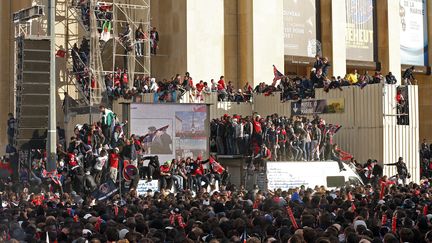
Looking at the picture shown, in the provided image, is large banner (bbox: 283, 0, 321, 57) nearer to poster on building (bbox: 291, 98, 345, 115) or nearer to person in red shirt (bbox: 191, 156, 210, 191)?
poster on building (bbox: 291, 98, 345, 115)

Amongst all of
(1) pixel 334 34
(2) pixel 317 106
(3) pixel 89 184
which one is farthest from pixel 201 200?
(1) pixel 334 34

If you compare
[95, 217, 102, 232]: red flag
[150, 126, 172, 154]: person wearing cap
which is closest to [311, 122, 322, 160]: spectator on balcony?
[150, 126, 172, 154]: person wearing cap

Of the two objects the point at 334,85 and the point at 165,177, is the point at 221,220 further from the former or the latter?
the point at 334,85

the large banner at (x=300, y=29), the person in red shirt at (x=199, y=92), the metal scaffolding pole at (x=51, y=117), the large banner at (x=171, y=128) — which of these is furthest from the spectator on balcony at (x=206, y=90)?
the metal scaffolding pole at (x=51, y=117)

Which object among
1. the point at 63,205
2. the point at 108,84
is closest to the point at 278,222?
the point at 63,205

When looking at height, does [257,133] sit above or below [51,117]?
below

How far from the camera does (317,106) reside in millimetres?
36125

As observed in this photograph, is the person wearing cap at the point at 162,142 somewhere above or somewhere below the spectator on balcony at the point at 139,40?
below

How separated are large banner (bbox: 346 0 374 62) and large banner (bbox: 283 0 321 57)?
2.72 meters

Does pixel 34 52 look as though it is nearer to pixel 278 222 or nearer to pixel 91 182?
pixel 91 182

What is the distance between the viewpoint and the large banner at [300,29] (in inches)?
1802

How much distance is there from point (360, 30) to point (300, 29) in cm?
469

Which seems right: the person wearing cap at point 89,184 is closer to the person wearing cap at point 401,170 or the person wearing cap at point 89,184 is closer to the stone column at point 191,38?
the person wearing cap at point 401,170

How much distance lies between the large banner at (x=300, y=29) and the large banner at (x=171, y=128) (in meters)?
15.7
